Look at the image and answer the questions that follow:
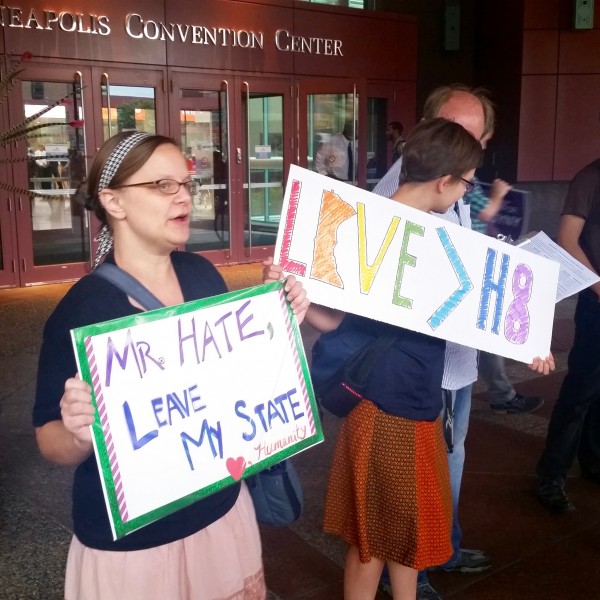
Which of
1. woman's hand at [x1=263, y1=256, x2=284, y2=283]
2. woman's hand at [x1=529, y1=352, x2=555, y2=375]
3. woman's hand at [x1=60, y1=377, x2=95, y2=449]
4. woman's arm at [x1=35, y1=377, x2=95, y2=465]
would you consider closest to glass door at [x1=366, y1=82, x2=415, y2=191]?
woman's hand at [x1=529, y1=352, x2=555, y2=375]

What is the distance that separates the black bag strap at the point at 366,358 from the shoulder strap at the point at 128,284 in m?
0.79

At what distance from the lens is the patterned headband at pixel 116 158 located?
187 cm

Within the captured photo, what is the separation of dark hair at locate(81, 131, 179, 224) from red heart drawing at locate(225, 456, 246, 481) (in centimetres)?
68

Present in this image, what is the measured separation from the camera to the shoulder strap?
6.05 ft

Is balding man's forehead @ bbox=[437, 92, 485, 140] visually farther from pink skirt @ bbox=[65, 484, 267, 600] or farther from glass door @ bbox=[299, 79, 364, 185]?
glass door @ bbox=[299, 79, 364, 185]

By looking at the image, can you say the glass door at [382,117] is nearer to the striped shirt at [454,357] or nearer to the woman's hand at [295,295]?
the striped shirt at [454,357]

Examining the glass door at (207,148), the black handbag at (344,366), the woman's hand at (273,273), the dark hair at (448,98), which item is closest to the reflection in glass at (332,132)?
the glass door at (207,148)

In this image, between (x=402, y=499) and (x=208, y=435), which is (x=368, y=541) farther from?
(x=208, y=435)

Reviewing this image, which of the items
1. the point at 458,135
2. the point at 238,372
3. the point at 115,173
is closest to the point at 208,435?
the point at 238,372

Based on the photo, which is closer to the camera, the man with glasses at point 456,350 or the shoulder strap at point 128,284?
the shoulder strap at point 128,284

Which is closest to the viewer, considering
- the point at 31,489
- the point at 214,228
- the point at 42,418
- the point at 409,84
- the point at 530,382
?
the point at 42,418

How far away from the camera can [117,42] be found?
9844mm

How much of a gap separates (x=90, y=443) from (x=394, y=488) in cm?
113

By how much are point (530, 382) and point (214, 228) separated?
623 centimetres
